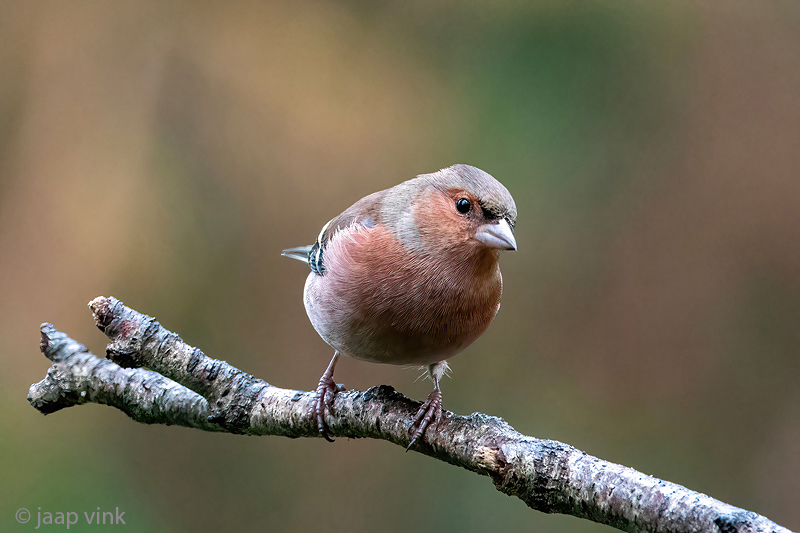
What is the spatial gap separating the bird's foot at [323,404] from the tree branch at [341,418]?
0.02m

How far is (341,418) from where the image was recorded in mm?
1941

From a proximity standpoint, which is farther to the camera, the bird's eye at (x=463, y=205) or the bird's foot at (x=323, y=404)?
the bird's foot at (x=323, y=404)

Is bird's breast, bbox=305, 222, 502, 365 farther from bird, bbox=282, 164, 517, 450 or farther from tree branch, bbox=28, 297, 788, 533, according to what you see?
tree branch, bbox=28, 297, 788, 533

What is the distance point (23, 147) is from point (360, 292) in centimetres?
197

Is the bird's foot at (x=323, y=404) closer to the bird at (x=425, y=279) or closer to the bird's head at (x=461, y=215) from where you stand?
the bird at (x=425, y=279)

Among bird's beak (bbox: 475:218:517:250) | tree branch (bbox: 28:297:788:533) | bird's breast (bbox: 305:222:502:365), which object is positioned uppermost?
bird's beak (bbox: 475:218:517:250)

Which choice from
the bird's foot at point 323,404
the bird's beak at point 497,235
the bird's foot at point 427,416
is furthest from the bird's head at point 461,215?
the bird's foot at point 323,404

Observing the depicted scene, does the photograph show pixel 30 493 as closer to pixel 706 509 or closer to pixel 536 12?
pixel 706 509

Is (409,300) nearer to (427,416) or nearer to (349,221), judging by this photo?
(427,416)

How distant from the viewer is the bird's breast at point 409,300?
177 cm

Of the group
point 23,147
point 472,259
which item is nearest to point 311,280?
point 472,259

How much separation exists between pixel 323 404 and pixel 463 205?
71 cm

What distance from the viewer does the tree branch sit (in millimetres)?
1262

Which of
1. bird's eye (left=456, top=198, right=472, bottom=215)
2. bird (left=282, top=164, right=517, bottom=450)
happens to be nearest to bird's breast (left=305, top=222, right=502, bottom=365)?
bird (left=282, top=164, right=517, bottom=450)
